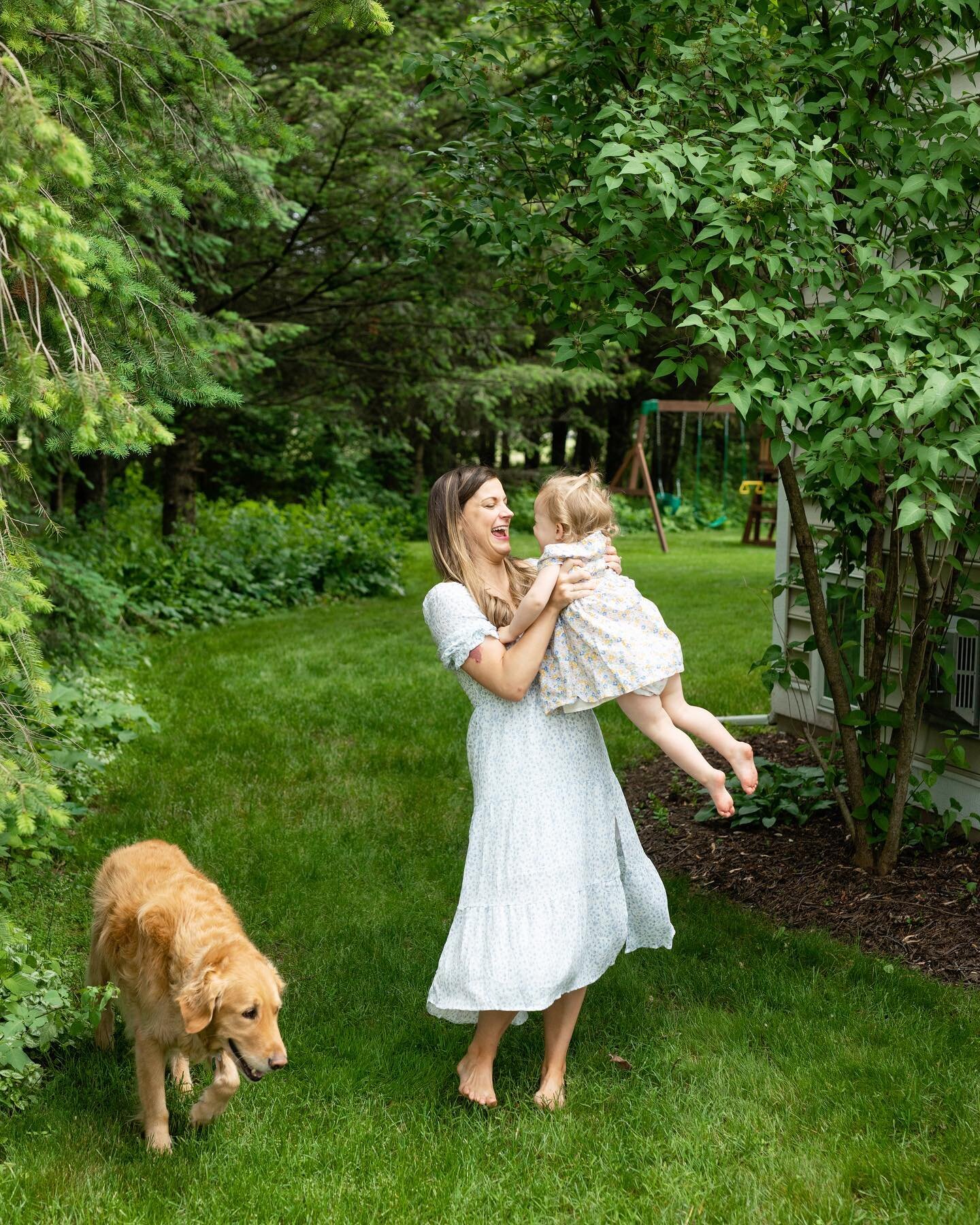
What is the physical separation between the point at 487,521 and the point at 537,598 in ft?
1.15

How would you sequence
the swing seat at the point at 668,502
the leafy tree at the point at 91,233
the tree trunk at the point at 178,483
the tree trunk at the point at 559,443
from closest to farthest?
the leafy tree at the point at 91,233, the tree trunk at the point at 178,483, the swing seat at the point at 668,502, the tree trunk at the point at 559,443

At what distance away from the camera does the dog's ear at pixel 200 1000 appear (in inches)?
112

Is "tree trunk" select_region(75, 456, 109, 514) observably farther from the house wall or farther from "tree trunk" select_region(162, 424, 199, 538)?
the house wall

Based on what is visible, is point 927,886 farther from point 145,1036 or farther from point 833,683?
point 145,1036

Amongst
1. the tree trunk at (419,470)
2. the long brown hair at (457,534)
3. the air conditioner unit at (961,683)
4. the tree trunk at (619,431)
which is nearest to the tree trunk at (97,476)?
the air conditioner unit at (961,683)

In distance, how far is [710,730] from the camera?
3148 mm

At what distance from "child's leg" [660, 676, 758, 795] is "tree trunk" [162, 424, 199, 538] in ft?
35.3

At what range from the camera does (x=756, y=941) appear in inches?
172

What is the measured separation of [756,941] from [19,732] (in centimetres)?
275

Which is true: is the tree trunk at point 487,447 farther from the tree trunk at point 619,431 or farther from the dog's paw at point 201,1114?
the dog's paw at point 201,1114

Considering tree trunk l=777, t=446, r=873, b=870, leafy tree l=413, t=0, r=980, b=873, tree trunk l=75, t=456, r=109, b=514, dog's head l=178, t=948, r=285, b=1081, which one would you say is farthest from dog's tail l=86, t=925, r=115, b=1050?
tree trunk l=75, t=456, r=109, b=514

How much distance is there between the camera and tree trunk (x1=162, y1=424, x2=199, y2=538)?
13.2 m

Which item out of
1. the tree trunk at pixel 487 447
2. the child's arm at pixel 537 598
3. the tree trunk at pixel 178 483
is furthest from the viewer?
the tree trunk at pixel 487 447

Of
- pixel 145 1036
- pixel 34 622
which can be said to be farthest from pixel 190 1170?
pixel 34 622
